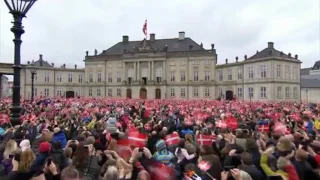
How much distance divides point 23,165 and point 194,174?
2938 mm

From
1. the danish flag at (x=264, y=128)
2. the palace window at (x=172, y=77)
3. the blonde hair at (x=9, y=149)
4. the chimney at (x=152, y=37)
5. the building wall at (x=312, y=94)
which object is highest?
the chimney at (x=152, y=37)

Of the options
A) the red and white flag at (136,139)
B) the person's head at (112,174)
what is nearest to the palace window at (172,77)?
the red and white flag at (136,139)

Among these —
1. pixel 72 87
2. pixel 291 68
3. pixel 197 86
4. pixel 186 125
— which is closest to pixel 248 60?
pixel 291 68

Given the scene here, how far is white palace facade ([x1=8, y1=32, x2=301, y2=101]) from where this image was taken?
5772 centimetres

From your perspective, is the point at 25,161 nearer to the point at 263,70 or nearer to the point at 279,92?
the point at 263,70

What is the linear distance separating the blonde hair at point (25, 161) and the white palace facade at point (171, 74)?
2157 inches

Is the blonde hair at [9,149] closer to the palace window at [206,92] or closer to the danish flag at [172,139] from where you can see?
the danish flag at [172,139]

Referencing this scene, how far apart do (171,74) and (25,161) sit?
65.8m

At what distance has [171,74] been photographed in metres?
70.9

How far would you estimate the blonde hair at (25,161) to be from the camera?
538 centimetres

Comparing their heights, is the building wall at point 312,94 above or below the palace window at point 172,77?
below

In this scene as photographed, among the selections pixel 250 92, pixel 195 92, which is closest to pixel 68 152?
pixel 250 92

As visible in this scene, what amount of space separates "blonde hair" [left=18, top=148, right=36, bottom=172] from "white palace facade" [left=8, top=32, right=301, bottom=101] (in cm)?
5479

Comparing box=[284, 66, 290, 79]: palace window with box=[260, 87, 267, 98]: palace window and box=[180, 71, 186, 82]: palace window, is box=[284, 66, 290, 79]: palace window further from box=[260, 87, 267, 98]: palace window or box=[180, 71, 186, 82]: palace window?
box=[180, 71, 186, 82]: palace window
